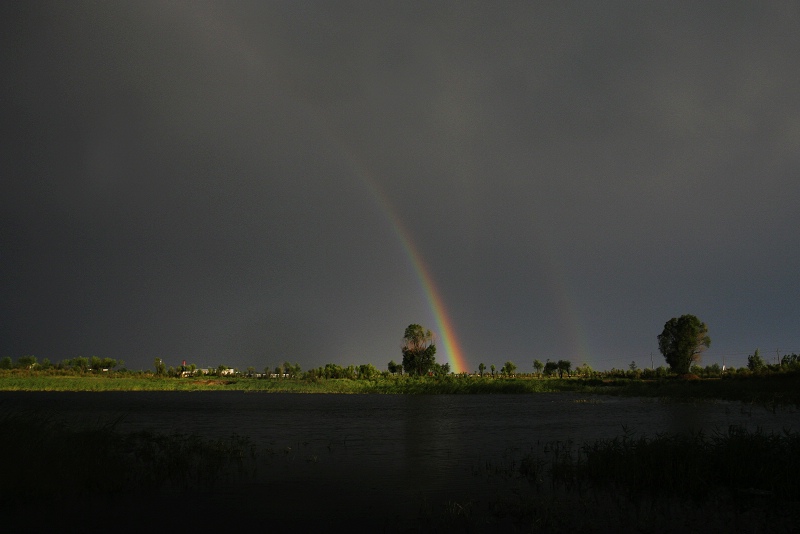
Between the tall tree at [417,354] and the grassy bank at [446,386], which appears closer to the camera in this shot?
the grassy bank at [446,386]

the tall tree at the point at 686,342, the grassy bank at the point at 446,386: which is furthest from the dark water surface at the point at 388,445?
the tall tree at the point at 686,342

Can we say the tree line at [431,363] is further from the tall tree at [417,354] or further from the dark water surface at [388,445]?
the dark water surface at [388,445]

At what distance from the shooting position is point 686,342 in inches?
5394

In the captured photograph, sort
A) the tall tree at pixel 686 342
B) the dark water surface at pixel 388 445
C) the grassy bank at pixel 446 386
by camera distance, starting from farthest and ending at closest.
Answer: the tall tree at pixel 686 342 < the grassy bank at pixel 446 386 < the dark water surface at pixel 388 445

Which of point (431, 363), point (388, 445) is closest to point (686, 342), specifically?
point (431, 363)

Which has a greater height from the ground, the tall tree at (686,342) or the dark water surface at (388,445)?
the tall tree at (686,342)

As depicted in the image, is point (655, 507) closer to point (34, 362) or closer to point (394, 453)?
point (394, 453)

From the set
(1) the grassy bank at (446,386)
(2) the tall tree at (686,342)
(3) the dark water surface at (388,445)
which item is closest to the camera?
(3) the dark water surface at (388,445)

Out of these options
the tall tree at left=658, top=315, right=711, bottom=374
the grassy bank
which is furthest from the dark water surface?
the tall tree at left=658, top=315, right=711, bottom=374

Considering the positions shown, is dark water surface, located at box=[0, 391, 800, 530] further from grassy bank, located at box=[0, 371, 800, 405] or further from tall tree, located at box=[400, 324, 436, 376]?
tall tree, located at box=[400, 324, 436, 376]

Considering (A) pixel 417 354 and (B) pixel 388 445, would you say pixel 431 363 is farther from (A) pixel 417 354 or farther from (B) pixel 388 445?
(B) pixel 388 445

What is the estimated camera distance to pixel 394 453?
26.5 meters

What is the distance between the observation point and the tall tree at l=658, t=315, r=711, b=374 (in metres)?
137

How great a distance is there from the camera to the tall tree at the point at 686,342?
137000 millimetres
